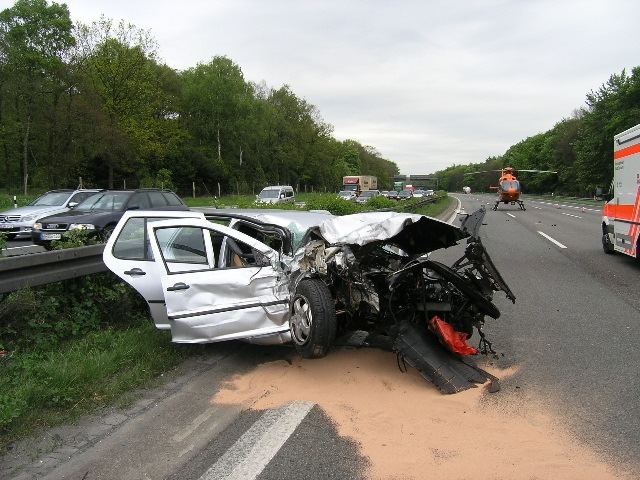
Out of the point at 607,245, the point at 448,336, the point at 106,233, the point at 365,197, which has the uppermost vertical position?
the point at 106,233

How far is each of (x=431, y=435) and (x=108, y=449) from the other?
88.7 inches

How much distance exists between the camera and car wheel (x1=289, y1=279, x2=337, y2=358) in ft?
16.0

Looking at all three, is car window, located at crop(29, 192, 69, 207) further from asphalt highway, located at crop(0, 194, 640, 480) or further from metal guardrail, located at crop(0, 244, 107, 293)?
asphalt highway, located at crop(0, 194, 640, 480)

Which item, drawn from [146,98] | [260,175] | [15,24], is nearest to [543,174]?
[260,175]

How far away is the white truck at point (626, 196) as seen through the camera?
10695 mm

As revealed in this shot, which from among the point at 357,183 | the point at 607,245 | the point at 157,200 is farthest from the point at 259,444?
the point at 357,183

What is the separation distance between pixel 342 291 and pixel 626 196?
8.69 metres

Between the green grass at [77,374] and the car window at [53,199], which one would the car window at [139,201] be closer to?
the car window at [53,199]

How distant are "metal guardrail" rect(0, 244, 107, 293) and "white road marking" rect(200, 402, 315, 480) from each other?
298cm

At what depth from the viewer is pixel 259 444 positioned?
378 centimetres

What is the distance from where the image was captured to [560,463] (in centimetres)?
344

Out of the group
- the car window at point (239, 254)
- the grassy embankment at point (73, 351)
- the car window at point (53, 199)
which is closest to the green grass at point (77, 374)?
the grassy embankment at point (73, 351)

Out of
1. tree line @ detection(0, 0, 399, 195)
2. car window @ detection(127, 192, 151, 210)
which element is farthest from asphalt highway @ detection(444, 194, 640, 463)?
tree line @ detection(0, 0, 399, 195)

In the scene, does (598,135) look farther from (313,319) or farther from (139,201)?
(313,319)
